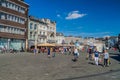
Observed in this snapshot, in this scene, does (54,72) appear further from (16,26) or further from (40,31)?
(40,31)

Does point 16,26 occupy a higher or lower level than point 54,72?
higher

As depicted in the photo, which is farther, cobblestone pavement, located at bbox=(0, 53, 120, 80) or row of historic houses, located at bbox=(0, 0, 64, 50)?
row of historic houses, located at bbox=(0, 0, 64, 50)

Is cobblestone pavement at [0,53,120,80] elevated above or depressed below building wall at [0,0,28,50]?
below

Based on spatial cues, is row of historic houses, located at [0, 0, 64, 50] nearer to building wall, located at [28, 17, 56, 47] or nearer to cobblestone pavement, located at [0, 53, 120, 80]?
building wall, located at [28, 17, 56, 47]

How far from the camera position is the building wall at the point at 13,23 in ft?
159

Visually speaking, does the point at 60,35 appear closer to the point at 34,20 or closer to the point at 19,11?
the point at 34,20

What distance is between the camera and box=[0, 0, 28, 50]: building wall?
4834 centimetres

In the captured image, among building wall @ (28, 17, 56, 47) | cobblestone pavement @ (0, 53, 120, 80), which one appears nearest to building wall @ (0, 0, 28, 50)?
building wall @ (28, 17, 56, 47)

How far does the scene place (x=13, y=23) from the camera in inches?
2053

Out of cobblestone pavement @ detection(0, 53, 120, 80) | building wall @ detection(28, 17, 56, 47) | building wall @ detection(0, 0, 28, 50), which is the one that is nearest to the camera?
cobblestone pavement @ detection(0, 53, 120, 80)

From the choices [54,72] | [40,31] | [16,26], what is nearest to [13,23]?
[16,26]

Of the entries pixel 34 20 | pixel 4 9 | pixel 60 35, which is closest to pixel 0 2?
pixel 4 9

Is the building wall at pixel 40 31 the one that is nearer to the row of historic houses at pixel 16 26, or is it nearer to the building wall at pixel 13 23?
the row of historic houses at pixel 16 26

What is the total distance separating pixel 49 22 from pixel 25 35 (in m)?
23.9
